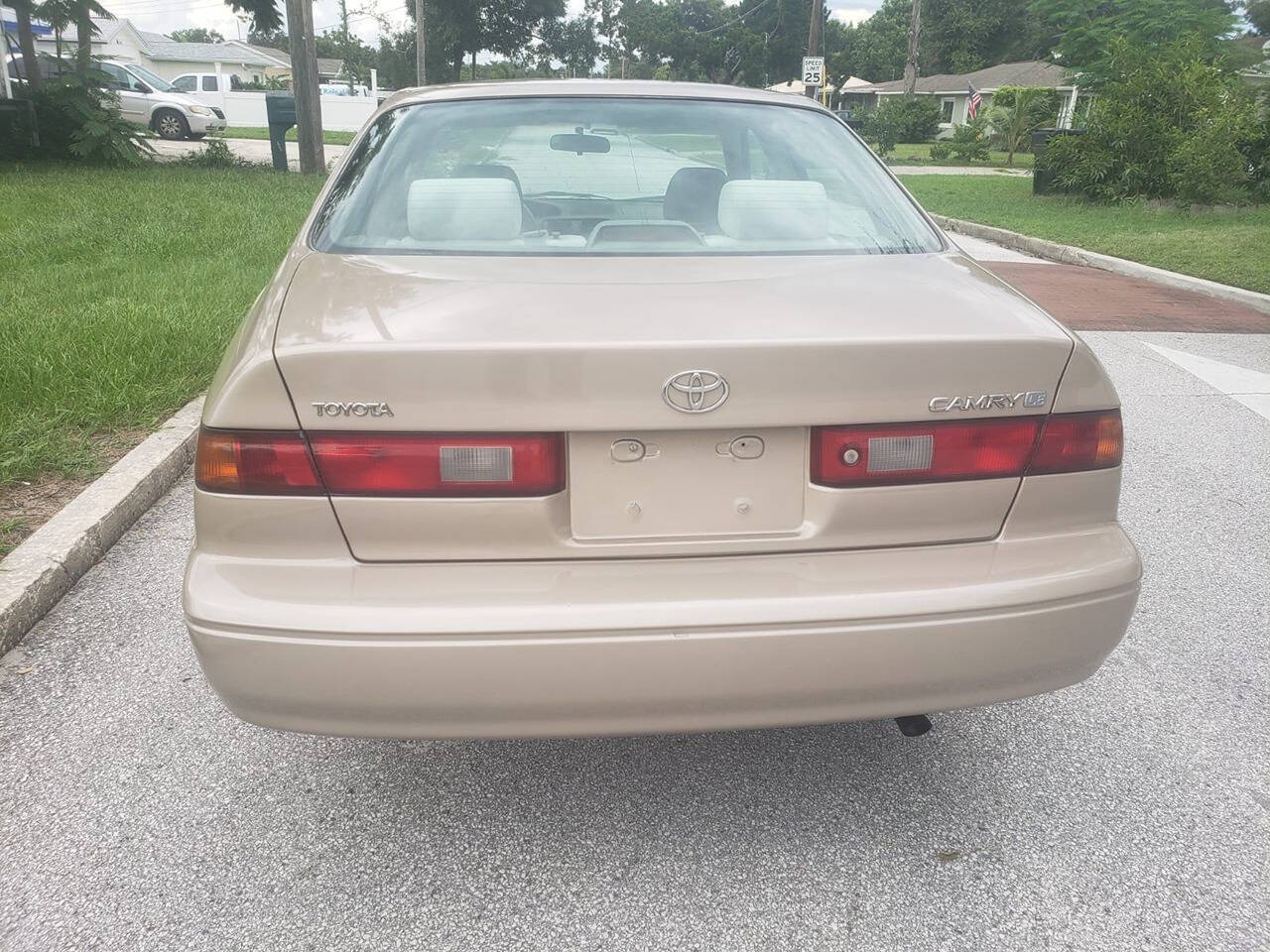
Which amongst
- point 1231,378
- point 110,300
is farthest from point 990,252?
point 110,300

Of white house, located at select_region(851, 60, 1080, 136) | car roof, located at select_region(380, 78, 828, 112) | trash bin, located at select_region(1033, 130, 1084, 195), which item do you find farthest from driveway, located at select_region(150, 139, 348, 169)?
white house, located at select_region(851, 60, 1080, 136)

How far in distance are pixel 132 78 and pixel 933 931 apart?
96.1 ft

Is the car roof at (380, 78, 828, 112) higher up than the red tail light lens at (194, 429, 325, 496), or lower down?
higher up

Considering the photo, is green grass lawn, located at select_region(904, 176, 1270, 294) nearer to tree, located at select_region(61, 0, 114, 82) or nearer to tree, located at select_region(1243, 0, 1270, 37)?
tree, located at select_region(61, 0, 114, 82)

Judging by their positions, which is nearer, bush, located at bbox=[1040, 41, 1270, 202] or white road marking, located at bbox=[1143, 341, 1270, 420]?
white road marking, located at bbox=[1143, 341, 1270, 420]

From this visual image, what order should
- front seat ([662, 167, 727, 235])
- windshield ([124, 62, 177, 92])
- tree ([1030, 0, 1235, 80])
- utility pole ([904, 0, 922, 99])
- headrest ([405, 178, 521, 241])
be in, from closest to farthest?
headrest ([405, 178, 521, 241]) < front seat ([662, 167, 727, 235]) < tree ([1030, 0, 1235, 80]) < windshield ([124, 62, 177, 92]) < utility pole ([904, 0, 922, 99])

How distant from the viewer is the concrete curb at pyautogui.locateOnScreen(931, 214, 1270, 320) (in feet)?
30.8

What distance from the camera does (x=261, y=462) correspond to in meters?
1.92

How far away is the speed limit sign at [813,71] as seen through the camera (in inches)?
939

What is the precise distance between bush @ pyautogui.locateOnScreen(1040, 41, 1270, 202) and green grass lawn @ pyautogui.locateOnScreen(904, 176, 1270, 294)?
404 millimetres

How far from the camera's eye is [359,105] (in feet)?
121

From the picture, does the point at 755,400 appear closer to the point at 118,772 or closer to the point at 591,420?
the point at 591,420

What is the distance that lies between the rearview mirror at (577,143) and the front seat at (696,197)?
0.85 feet

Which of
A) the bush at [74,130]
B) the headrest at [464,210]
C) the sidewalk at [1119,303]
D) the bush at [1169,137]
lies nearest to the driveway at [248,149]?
the bush at [74,130]
